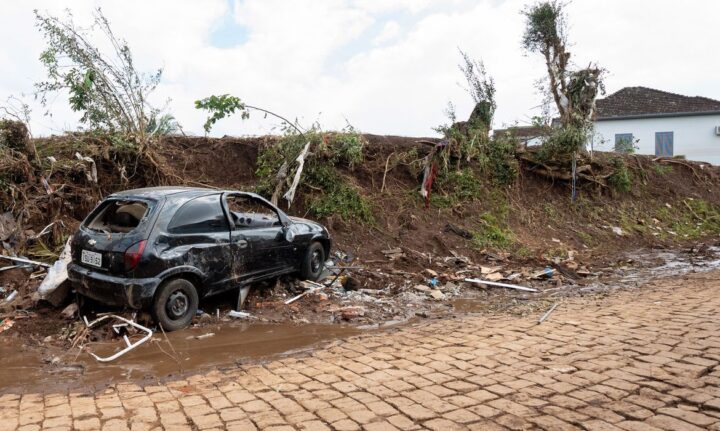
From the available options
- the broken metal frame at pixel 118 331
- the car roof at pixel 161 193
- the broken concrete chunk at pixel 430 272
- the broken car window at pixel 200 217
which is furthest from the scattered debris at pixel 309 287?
the broken concrete chunk at pixel 430 272

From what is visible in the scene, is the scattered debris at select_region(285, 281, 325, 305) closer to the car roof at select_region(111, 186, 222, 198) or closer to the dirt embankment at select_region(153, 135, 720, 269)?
the car roof at select_region(111, 186, 222, 198)

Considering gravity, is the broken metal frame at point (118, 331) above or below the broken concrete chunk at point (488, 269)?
above

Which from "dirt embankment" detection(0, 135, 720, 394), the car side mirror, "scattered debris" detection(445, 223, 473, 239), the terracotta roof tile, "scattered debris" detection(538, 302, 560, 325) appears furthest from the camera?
the terracotta roof tile

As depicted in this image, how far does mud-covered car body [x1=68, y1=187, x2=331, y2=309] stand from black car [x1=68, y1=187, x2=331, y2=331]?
0.01m

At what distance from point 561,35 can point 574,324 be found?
18950 mm

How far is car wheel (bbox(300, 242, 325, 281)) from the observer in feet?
24.9

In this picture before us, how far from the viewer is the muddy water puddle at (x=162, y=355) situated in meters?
4.24

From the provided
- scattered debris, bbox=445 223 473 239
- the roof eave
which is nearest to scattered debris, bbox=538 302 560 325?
scattered debris, bbox=445 223 473 239

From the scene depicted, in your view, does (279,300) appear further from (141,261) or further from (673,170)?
(673,170)

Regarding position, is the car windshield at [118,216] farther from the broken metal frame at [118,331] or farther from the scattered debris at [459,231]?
the scattered debris at [459,231]

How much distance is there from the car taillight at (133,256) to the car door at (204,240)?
0.90 ft

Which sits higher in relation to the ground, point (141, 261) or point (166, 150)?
point (166, 150)

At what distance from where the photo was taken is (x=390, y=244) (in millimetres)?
10539

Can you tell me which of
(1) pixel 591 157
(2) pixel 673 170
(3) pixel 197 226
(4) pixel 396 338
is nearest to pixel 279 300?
(3) pixel 197 226
